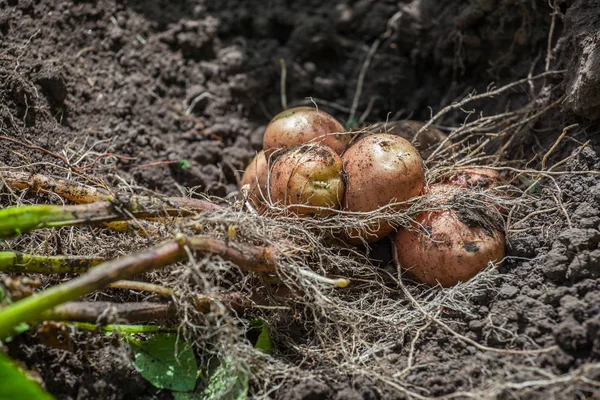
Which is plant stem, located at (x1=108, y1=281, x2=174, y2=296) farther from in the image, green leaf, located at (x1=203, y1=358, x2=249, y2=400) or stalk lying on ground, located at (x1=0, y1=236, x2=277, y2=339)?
green leaf, located at (x1=203, y1=358, x2=249, y2=400)

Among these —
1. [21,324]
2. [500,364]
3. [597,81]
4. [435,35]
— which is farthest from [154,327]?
[435,35]

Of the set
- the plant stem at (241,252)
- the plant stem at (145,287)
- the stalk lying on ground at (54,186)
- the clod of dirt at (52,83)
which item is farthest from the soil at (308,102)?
the plant stem at (241,252)

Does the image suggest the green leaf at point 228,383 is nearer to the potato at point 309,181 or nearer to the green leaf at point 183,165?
the potato at point 309,181

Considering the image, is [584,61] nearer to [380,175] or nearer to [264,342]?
[380,175]

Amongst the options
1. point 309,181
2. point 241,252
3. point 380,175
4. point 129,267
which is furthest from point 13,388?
point 380,175

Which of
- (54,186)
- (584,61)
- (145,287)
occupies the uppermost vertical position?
(584,61)

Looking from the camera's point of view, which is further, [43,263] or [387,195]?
[387,195]

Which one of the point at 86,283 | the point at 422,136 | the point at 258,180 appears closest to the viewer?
the point at 86,283

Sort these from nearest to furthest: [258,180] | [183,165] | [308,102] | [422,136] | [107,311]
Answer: [107,311] → [258,180] → [422,136] → [183,165] → [308,102]
